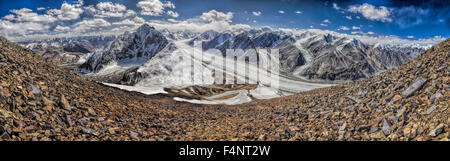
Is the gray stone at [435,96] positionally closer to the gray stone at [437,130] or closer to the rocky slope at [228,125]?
the rocky slope at [228,125]

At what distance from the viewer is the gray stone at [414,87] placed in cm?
986

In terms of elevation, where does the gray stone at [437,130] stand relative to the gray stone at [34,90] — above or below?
below

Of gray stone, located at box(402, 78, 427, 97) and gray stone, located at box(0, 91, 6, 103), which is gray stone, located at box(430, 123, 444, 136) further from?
gray stone, located at box(0, 91, 6, 103)

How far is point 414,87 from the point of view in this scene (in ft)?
32.8

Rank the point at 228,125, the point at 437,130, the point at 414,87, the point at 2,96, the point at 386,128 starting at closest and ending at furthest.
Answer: the point at 437,130, the point at 2,96, the point at 386,128, the point at 414,87, the point at 228,125

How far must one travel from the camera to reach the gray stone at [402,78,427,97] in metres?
9.86

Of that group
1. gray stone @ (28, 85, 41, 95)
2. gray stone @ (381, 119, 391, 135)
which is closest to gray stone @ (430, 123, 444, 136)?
gray stone @ (381, 119, 391, 135)

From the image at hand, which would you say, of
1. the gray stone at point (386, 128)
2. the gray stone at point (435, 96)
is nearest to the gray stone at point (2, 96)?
the gray stone at point (386, 128)

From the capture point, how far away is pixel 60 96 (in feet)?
33.8

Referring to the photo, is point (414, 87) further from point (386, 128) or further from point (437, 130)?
point (437, 130)

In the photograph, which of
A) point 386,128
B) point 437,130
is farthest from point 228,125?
point 437,130

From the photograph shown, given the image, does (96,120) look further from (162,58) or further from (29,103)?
(162,58)
